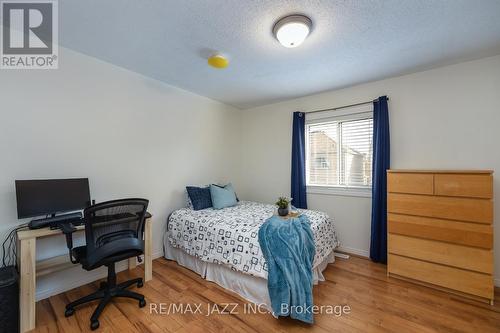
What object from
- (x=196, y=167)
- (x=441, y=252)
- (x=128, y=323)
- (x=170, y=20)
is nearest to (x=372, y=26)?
(x=170, y=20)

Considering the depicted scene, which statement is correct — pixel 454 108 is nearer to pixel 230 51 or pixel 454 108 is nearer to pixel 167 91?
pixel 230 51

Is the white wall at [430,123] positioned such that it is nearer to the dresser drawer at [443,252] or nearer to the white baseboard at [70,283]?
the dresser drawer at [443,252]

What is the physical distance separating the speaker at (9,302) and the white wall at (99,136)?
0.53 meters

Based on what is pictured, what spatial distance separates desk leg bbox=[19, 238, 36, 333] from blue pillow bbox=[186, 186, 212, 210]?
1696 mm

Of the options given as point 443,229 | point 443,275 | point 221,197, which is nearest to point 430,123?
point 443,229

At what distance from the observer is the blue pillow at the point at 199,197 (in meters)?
3.14

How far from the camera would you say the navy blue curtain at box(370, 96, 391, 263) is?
286 centimetres

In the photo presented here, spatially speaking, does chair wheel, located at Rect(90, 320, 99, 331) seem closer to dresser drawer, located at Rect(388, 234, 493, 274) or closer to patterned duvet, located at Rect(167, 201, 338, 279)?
patterned duvet, located at Rect(167, 201, 338, 279)

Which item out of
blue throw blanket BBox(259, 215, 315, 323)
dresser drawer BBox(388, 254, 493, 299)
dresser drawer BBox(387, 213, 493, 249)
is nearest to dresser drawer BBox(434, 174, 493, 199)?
dresser drawer BBox(387, 213, 493, 249)

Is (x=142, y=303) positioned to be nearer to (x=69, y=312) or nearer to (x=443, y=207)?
(x=69, y=312)

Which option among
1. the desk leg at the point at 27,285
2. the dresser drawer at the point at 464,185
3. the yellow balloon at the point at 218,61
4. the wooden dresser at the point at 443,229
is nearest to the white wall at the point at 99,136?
the desk leg at the point at 27,285

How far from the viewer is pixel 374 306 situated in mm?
2006

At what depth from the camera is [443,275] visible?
7.30 ft

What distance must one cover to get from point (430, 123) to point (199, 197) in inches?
125
